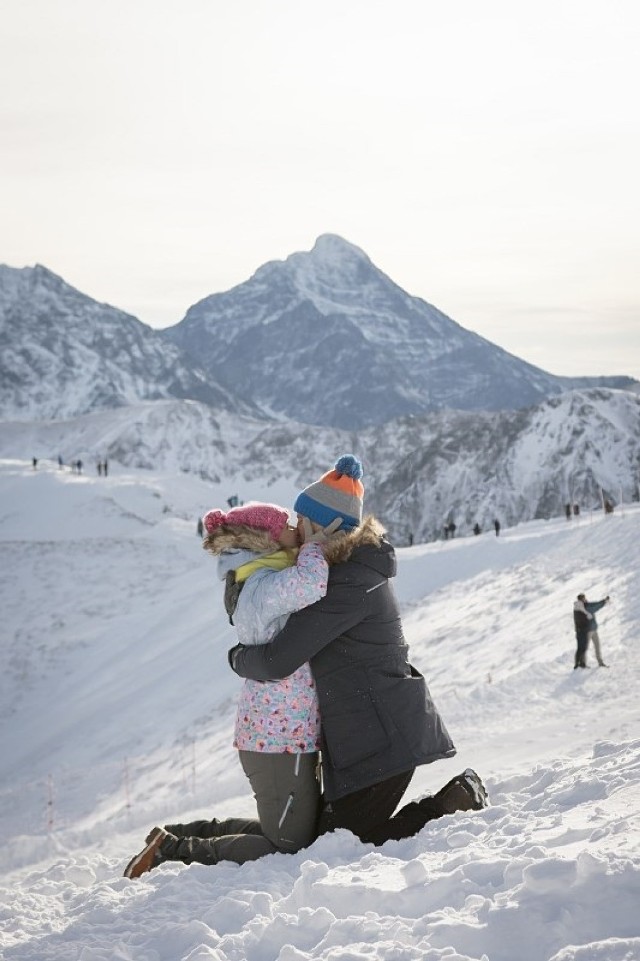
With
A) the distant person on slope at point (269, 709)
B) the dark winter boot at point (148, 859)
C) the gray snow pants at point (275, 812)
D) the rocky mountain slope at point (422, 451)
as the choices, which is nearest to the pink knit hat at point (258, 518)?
the distant person on slope at point (269, 709)

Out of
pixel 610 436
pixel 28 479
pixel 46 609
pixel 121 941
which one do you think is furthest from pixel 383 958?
pixel 610 436

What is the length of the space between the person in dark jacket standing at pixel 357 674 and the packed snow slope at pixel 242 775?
264 millimetres

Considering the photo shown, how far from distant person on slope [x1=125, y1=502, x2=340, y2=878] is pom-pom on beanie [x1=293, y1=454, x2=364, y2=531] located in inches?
3.4

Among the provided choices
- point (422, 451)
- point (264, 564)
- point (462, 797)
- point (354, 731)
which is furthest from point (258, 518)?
point (422, 451)

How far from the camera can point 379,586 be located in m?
5.03

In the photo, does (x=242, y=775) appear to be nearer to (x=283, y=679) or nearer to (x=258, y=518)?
(x=283, y=679)

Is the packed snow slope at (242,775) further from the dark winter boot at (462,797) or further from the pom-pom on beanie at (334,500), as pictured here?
the pom-pom on beanie at (334,500)

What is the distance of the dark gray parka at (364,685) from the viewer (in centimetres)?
494

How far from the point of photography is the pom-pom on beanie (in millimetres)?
5062

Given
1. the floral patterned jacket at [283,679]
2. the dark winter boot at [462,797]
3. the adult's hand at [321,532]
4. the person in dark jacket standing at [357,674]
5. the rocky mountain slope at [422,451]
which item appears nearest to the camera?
the floral patterned jacket at [283,679]

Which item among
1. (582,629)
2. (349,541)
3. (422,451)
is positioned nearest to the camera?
(349,541)

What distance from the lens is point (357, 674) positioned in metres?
5.05

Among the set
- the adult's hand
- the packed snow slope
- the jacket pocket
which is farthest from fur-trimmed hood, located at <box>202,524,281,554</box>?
the packed snow slope

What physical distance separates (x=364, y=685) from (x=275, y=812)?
89cm
